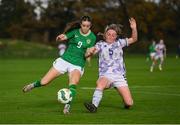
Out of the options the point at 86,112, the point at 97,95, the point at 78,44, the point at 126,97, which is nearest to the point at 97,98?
the point at 97,95

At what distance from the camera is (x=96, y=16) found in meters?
96.5

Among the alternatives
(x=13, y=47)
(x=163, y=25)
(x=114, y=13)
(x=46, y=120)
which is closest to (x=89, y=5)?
(x=114, y=13)

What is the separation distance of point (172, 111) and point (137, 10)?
82830 mm

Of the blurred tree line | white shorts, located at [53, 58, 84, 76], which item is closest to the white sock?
white shorts, located at [53, 58, 84, 76]

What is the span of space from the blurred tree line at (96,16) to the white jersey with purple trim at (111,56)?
7562 cm

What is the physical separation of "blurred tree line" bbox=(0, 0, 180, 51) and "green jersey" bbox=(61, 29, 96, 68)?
75970 millimetres

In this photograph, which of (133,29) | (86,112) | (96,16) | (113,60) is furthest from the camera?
(96,16)

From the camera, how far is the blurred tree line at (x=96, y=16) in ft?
318

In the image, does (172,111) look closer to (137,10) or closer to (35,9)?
(137,10)

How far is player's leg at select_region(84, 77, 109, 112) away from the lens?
14445 mm

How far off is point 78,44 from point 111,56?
34.3 inches

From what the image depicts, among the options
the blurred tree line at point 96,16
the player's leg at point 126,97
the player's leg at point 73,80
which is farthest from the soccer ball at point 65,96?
the blurred tree line at point 96,16

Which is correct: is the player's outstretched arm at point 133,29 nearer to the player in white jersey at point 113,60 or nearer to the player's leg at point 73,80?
the player in white jersey at point 113,60

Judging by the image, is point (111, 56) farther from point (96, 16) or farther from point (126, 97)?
point (96, 16)
